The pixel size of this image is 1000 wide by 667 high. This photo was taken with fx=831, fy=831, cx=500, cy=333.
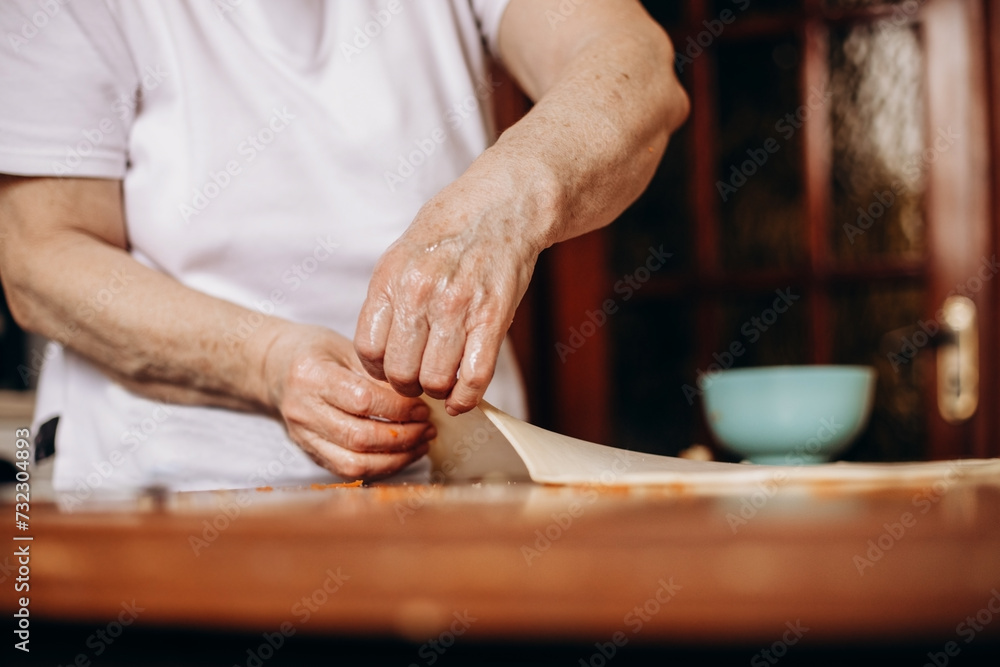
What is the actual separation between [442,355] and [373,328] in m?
0.06

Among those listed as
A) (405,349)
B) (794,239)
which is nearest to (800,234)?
(794,239)

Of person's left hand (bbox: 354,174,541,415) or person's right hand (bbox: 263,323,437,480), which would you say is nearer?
person's left hand (bbox: 354,174,541,415)

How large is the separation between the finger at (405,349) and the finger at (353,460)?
18 cm

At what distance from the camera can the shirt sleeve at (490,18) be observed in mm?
1104

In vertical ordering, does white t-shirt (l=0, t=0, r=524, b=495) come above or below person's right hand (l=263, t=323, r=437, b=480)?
above

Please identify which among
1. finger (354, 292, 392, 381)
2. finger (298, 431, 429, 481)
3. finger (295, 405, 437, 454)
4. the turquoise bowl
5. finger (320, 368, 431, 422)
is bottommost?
the turquoise bowl

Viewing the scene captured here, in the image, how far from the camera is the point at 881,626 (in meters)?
0.30

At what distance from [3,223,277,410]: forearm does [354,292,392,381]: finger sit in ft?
0.85

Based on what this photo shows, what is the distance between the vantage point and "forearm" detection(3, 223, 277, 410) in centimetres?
90

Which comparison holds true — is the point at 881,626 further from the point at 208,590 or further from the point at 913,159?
the point at 913,159

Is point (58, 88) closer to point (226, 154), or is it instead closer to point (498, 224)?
point (226, 154)

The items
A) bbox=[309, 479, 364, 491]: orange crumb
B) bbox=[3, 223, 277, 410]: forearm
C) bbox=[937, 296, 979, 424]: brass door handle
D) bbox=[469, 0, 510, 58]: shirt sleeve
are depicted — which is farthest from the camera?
bbox=[937, 296, 979, 424]: brass door handle

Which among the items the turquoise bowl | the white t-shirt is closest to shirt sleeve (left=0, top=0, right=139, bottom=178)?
the white t-shirt

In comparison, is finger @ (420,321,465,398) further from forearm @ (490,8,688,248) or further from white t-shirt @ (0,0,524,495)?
white t-shirt @ (0,0,524,495)
